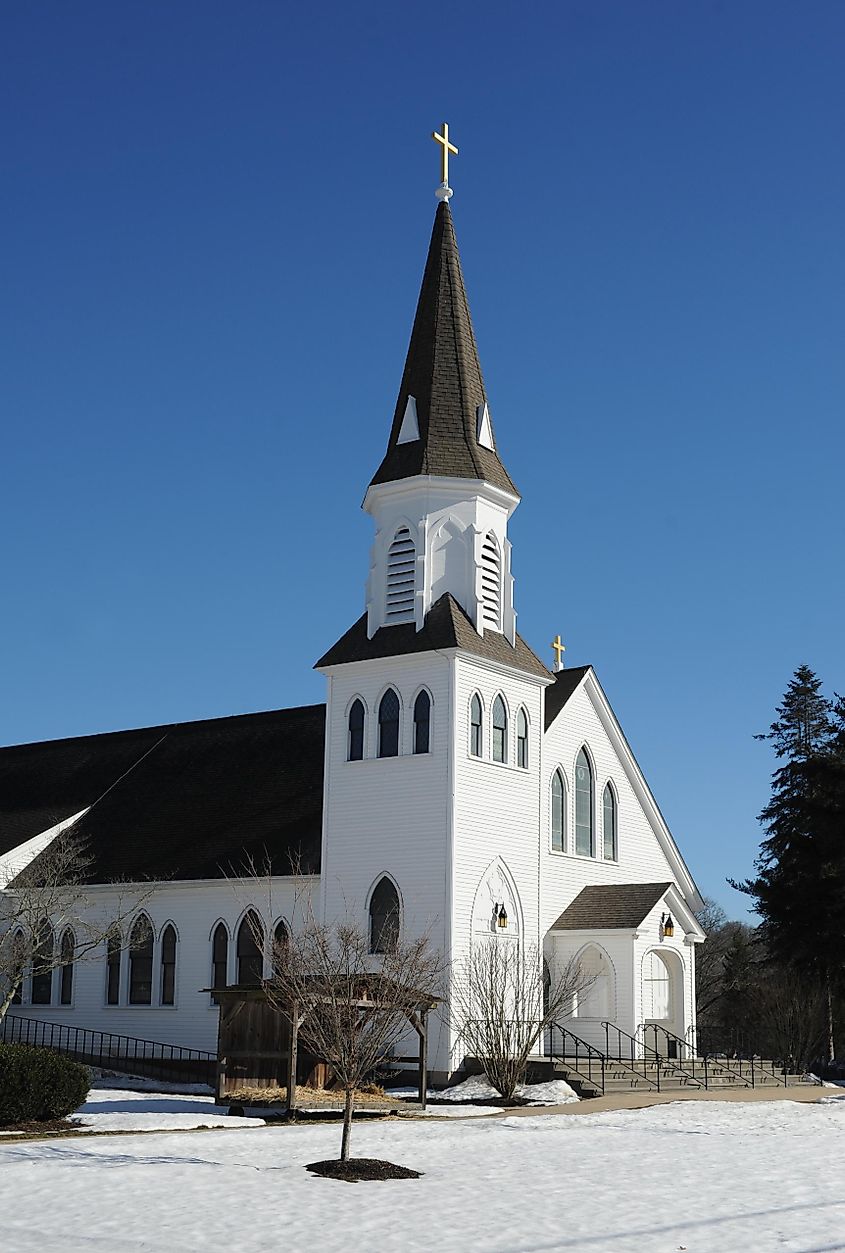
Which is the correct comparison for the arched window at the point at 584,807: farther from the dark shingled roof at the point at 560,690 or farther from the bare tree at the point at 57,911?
the bare tree at the point at 57,911

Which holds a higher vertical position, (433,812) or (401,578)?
(401,578)

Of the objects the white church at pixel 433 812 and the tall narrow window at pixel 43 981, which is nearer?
the white church at pixel 433 812

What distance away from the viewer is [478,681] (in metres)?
35.8

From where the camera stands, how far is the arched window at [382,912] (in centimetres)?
3438

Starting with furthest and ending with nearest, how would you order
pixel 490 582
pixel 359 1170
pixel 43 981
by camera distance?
pixel 43 981 → pixel 490 582 → pixel 359 1170

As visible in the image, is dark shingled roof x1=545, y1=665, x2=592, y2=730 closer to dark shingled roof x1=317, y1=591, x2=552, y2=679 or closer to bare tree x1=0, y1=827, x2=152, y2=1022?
dark shingled roof x1=317, y1=591, x2=552, y2=679

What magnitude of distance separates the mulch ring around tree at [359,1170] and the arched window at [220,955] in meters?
18.6

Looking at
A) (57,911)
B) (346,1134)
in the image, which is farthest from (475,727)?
(346,1134)

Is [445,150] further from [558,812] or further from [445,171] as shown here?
[558,812]

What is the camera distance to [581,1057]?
3603cm

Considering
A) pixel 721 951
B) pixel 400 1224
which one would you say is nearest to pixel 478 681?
pixel 400 1224

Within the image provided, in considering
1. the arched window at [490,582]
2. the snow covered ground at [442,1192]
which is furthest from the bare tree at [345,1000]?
the arched window at [490,582]

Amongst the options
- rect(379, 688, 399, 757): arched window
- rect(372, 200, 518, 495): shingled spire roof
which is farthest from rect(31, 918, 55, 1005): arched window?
rect(372, 200, 518, 495): shingled spire roof

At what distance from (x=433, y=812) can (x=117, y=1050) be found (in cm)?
1170
